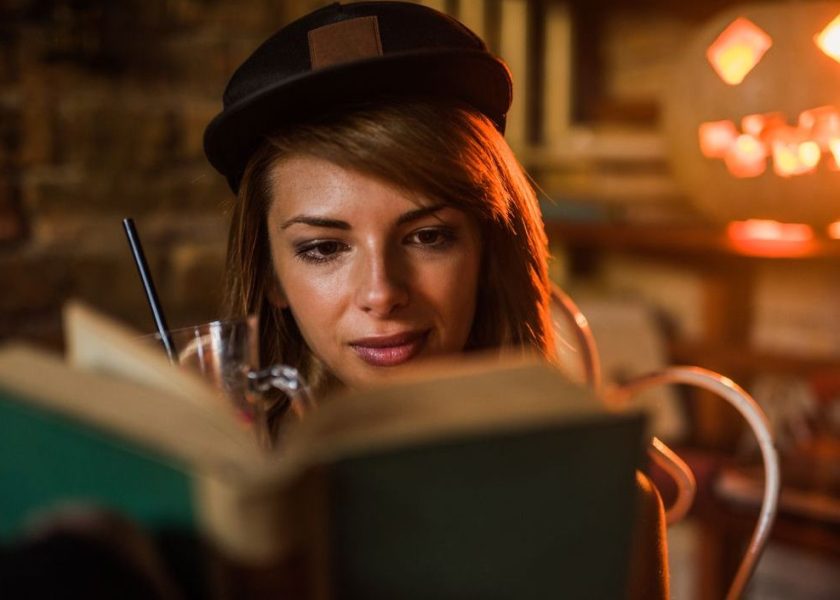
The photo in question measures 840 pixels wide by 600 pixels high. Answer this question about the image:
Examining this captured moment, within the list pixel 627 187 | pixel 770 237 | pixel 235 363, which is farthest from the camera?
pixel 627 187

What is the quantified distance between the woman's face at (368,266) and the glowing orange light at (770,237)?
0.95 metres

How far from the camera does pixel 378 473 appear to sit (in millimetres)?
402

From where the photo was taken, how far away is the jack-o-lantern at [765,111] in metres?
1.57

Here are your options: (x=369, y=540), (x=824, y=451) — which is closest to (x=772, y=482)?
(x=369, y=540)

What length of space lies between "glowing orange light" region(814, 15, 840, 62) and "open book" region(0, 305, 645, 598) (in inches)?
53.9

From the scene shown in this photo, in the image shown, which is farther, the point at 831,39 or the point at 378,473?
the point at 831,39

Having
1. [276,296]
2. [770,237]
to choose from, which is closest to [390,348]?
[276,296]

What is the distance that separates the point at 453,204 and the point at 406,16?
19cm

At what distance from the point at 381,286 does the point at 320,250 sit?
0.10 metres

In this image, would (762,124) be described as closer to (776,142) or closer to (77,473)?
(776,142)

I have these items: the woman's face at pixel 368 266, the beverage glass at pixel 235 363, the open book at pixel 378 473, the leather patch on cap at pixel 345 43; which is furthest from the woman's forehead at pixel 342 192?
the open book at pixel 378 473

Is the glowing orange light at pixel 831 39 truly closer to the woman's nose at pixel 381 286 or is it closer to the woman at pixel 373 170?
the woman at pixel 373 170

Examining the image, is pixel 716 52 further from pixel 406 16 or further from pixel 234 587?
pixel 234 587

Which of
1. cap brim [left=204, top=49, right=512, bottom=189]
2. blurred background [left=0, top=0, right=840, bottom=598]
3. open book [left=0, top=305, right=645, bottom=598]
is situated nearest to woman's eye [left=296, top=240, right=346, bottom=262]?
cap brim [left=204, top=49, right=512, bottom=189]
